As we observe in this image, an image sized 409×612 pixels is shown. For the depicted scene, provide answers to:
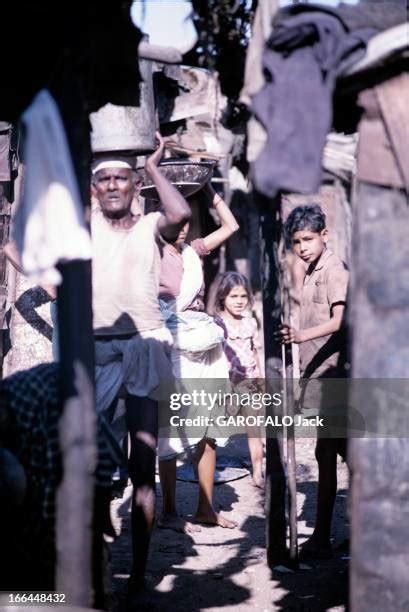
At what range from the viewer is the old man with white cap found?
195 inches

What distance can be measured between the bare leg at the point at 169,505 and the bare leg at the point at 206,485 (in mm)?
157

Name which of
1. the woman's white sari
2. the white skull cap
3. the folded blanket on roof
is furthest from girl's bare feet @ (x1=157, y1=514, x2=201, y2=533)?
the folded blanket on roof

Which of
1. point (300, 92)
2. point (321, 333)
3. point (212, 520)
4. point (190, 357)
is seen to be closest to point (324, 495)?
point (321, 333)

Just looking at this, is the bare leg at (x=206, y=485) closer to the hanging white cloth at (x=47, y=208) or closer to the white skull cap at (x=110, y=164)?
the white skull cap at (x=110, y=164)

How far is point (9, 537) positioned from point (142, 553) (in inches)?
58.0

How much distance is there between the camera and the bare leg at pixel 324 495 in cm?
572

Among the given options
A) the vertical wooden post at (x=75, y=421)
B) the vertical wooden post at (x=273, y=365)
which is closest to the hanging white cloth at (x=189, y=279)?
the vertical wooden post at (x=273, y=365)

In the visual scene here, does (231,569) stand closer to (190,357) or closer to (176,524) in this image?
(176,524)

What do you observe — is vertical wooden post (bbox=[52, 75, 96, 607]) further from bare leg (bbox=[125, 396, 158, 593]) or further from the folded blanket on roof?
bare leg (bbox=[125, 396, 158, 593])

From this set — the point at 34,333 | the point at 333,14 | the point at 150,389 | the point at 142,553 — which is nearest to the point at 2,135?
the point at 34,333

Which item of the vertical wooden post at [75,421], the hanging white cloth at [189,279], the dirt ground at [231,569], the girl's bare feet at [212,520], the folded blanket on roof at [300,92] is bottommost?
the dirt ground at [231,569]

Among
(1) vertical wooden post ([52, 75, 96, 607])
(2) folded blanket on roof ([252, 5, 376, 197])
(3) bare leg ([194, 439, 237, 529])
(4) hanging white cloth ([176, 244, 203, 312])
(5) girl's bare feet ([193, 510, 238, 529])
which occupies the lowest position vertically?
(5) girl's bare feet ([193, 510, 238, 529])

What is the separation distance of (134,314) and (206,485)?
2.02 meters

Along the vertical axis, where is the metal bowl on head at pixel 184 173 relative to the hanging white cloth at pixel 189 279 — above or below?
above
